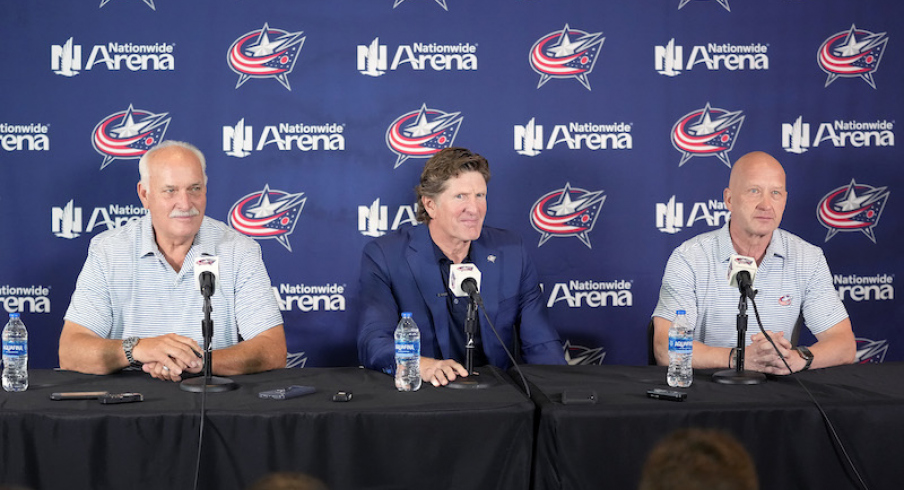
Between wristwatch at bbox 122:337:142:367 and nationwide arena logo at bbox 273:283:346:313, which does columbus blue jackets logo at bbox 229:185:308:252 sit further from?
wristwatch at bbox 122:337:142:367

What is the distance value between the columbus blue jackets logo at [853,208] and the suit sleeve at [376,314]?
8.15 feet

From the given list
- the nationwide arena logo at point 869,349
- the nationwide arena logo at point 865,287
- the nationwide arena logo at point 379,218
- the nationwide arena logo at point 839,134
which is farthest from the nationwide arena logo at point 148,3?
the nationwide arena logo at point 869,349

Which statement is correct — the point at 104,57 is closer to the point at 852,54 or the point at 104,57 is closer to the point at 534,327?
the point at 534,327

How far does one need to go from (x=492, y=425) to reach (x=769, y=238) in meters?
1.70

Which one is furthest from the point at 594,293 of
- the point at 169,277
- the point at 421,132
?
the point at 169,277

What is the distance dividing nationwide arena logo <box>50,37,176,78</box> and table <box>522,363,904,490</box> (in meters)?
2.84

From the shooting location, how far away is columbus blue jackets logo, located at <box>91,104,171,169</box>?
3.88m

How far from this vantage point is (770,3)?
409 centimetres

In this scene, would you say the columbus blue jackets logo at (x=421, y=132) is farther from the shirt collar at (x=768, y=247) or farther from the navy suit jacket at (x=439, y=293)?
the shirt collar at (x=768, y=247)

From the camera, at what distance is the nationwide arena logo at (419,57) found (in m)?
3.94

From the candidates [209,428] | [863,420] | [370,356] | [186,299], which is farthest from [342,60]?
[863,420]

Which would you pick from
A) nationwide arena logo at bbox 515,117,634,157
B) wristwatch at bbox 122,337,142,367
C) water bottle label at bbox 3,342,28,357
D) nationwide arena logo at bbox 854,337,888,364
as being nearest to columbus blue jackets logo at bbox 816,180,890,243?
nationwide arena logo at bbox 854,337,888,364

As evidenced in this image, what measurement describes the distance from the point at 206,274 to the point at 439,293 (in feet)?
3.40

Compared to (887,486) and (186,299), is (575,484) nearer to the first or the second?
(887,486)
